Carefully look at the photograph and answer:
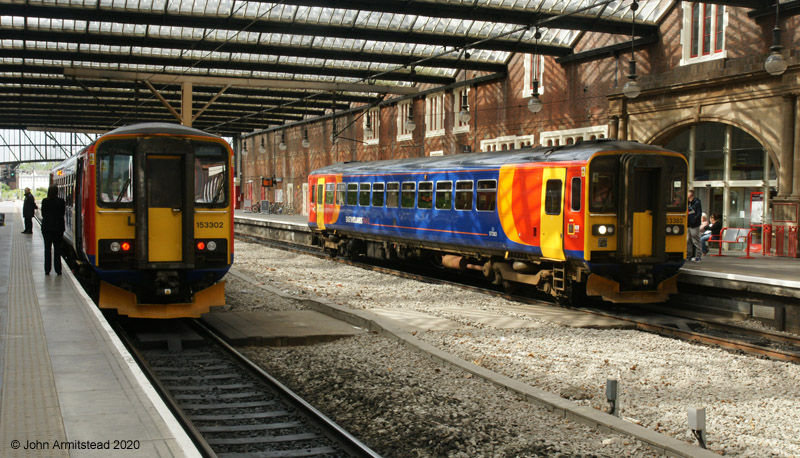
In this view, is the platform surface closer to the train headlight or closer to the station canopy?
the train headlight

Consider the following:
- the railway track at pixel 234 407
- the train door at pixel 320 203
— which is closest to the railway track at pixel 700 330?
the railway track at pixel 234 407

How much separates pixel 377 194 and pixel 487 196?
234 inches

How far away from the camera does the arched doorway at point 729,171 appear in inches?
802

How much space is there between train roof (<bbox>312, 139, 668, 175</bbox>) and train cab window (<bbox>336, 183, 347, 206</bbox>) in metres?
1.36

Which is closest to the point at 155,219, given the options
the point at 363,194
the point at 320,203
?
the point at 363,194

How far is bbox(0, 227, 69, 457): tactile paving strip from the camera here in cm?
520

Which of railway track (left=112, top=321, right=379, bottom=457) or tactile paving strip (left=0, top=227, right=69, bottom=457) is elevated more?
tactile paving strip (left=0, top=227, right=69, bottom=457)

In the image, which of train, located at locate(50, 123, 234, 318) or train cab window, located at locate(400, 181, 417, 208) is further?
train cab window, located at locate(400, 181, 417, 208)

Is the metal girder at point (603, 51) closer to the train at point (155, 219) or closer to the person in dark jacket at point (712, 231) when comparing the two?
the person in dark jacket at point (712, 231)

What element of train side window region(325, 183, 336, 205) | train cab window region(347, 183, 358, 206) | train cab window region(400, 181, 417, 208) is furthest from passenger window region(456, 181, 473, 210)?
train side window region(325, 183, 336, 205)

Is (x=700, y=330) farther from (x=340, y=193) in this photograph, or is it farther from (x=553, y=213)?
(x=340, y=193)

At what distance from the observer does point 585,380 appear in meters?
8.73

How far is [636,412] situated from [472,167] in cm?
1053

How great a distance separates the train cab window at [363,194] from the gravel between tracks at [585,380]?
31.8ft
